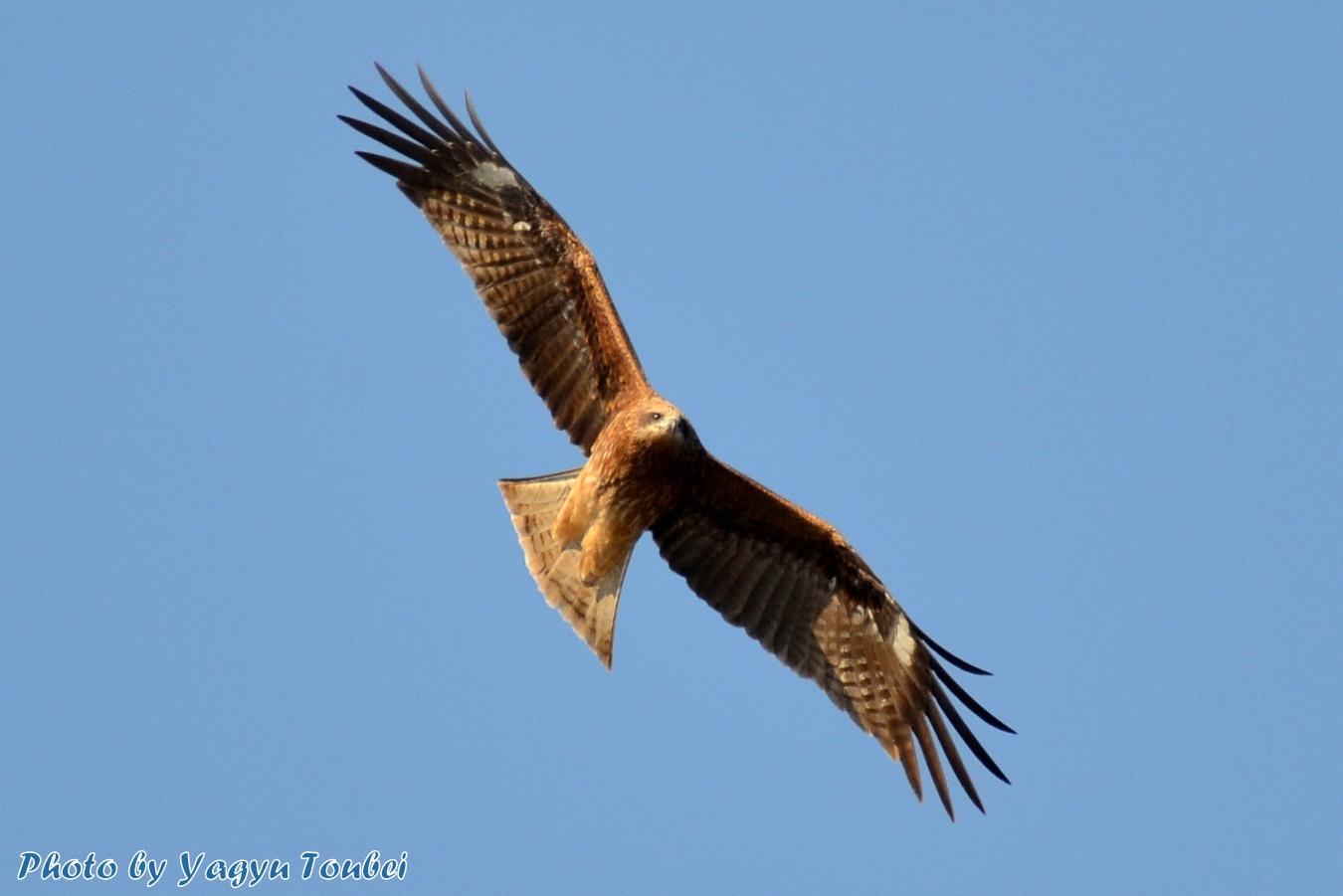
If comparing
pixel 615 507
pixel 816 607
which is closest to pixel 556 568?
pixel 615 507

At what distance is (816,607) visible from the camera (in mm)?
12539

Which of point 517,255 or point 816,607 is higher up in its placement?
point 517,255

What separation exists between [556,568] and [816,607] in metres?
1.78

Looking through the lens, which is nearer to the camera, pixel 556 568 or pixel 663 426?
pixel 663 426

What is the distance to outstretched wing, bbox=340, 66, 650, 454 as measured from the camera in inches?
473

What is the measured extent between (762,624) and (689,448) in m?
1.60

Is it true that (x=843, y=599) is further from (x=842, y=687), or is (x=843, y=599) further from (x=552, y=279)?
(x=552, y=279)

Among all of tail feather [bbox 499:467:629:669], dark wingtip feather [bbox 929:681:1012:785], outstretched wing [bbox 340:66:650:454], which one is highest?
outstretched wing [bbox 340:66:650:454]

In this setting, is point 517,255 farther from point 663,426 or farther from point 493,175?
point 663,426

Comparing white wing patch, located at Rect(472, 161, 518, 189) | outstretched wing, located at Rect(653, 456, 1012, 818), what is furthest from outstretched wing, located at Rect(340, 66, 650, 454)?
outstretched wing, located at Rect(653, 456, 1012, 818)

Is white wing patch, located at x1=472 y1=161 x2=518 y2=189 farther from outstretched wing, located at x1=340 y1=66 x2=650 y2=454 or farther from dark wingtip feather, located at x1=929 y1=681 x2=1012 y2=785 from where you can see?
dark wingtip feather, located at x1=929 y1=681 x2=1012 y2=785

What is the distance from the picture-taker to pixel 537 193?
12094 mm

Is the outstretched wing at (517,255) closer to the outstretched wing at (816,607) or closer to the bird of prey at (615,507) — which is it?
the bird of prey at (615,507)

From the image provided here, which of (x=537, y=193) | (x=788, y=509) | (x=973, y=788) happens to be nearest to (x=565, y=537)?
(x=788, y=509)
